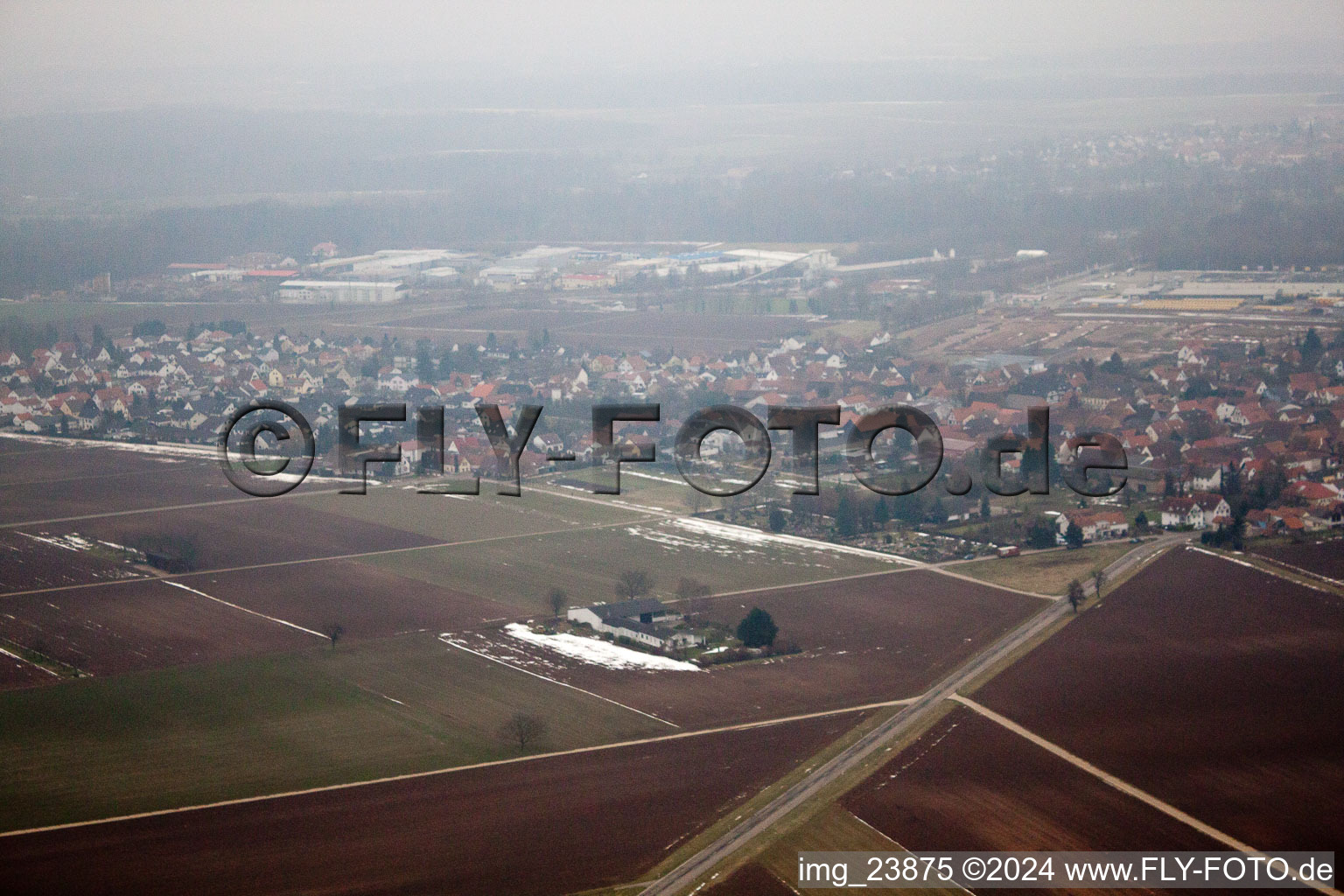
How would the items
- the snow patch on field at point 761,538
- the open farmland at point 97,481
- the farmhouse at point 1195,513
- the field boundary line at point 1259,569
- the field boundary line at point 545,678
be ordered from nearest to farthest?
the field boundary line at point 545,678 → the field boundary line at point 1259,569 → the snow patch on field at point 761,538 → the farmhouse at point 1195,513 → the open farmland at point 97,481

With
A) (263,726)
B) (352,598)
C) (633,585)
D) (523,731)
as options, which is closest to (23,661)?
(263,726)

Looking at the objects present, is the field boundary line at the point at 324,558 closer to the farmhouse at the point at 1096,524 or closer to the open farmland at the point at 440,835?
the farmhouse at the point at 1096,524

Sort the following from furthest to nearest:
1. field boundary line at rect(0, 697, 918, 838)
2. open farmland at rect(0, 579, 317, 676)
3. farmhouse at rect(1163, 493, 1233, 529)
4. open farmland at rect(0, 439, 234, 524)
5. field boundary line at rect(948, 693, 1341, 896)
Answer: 1. open farmland at rect(0, 439, 234, 524)
2. farmhouse at rect(1163, 493, 1233, 529)
3. open farmland at rect(0, 579, 317, 676)
4. field boundary line at rect(0, 697, 918, 838)
5. field boundary line at rect(948, 693, 1341, 896)

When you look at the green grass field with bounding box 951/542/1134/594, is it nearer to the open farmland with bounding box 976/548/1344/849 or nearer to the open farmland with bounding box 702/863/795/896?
the open farmland with bounding box 976/548/1344/849

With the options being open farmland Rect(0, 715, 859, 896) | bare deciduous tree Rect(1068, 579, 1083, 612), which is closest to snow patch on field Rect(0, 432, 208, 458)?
open farmland Rect(0, 715, 859, 896)

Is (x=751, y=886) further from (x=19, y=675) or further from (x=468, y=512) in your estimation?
(x=468, y=512)

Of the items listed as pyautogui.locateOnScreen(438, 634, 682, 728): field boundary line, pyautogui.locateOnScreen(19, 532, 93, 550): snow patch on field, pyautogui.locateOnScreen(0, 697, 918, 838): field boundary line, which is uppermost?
pyautogui.locateOnScreen(19, 532, 93, 550): snow patch on field

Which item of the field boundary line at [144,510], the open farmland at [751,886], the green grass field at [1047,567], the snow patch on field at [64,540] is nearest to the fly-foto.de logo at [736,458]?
the field boundary line at [144,510]
